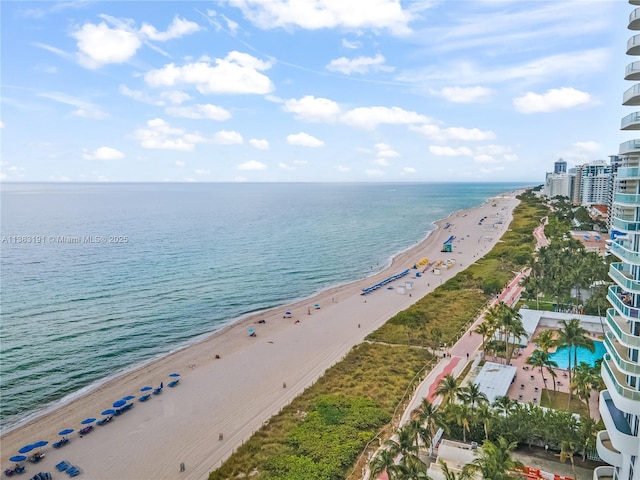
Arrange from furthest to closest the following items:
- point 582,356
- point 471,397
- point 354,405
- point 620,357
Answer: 1. point 582,356
2. point 354,405
3. point 471,397
4. point 620,357

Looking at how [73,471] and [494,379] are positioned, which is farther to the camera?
[494,379]

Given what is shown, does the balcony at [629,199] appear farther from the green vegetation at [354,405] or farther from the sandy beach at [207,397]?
the sandy beach at [207,397]

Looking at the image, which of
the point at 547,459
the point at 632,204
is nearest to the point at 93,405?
the point at 547,459

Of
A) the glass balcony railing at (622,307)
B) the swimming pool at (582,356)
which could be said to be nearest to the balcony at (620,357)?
the glass balcony railing at (622,307)

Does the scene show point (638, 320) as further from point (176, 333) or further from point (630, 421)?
point (176, 333)

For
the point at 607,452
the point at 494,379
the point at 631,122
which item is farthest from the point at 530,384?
the point at 631,122

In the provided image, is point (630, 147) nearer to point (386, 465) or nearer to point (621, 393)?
point (621, 393)

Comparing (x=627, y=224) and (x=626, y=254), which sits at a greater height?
(x=627, y=224)
